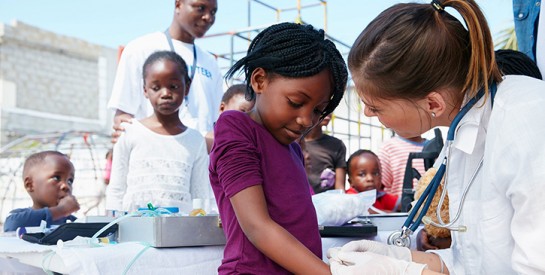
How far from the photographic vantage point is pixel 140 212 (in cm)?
168

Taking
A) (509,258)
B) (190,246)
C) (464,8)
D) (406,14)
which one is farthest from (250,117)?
(509,258)

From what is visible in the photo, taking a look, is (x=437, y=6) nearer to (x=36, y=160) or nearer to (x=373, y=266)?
(x=373, y=266)

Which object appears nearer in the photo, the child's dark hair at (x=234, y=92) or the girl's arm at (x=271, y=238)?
the girl's arm at (x=271, y=238)

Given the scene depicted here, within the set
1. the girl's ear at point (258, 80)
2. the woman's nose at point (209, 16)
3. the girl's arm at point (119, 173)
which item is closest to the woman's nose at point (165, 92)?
the girl's arm at point (119, 173)

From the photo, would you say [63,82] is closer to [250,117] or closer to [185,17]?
[185,17]

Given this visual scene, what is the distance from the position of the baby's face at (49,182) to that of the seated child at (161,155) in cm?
63

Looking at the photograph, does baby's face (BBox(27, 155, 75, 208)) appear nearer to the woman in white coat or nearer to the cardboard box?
the cardboard box

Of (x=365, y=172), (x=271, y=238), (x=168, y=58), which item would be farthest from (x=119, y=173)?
(x=365, y=172)

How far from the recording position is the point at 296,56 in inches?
62.4

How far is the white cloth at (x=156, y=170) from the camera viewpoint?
2.51 metres

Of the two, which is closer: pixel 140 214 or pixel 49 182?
pixel 140 214

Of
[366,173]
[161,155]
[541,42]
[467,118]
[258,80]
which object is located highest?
[541,42]

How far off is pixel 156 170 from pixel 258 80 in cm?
104

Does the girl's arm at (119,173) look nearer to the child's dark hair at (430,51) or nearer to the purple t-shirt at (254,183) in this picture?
the purple t-shirt at (254,183)
